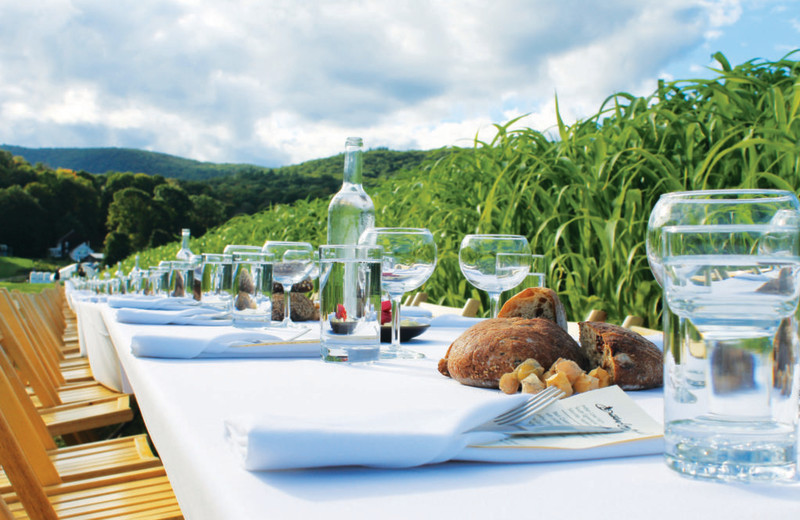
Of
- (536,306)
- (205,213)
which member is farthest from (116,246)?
(536,306)

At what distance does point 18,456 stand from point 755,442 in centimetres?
121

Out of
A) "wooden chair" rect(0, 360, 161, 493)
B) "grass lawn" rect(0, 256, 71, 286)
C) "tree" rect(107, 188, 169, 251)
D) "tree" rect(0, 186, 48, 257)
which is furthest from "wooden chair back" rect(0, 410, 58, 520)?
"grass lawn" rect(0, 256, 71, 286)

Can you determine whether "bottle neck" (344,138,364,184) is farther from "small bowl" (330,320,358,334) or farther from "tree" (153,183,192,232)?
"tree" (153,183,192,232)

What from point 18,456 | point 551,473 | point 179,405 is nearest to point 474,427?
point 551,473

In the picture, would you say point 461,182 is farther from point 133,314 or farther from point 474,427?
point 474,427

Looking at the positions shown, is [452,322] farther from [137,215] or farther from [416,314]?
[137,215]

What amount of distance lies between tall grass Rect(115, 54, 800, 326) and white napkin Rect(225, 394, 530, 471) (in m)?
1.72

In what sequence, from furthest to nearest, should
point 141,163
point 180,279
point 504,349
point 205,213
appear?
point 141,163
point 205,213
point 180,279
point 504,349

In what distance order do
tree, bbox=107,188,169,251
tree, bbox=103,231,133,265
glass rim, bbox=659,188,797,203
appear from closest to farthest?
glass rim, bbox=659,188,797,203 → tree, bbox=103,231,133,265 → tree, bbox=107,188,169,251

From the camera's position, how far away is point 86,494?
5.72ft

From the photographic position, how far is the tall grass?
2160 millimetres

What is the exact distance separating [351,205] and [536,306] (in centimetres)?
74

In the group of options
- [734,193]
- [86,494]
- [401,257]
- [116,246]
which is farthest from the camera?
[116,246]

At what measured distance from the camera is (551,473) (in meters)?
0.55
